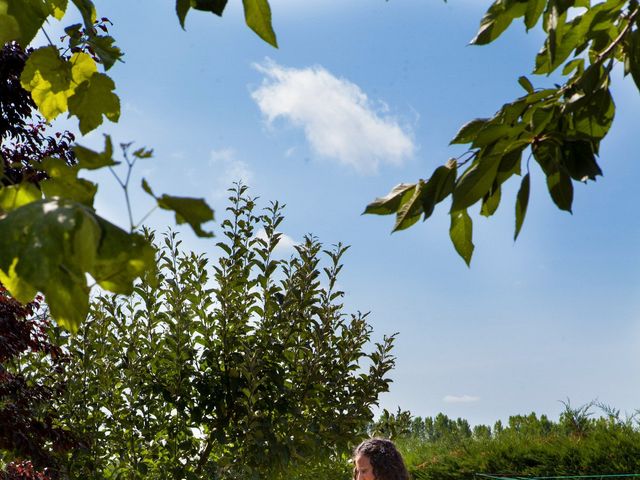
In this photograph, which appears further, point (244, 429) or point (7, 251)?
point (244, 429)

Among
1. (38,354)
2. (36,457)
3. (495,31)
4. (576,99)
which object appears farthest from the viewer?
(38,354)

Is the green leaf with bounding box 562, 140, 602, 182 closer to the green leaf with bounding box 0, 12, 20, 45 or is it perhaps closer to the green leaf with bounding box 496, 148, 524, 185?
the green leaf with bounding box 496, 148, 524, 185

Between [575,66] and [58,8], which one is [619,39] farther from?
[58,8]

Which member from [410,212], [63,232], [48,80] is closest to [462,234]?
[410,212]

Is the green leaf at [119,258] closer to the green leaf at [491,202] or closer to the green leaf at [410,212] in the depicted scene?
the green leaf at [410,212]

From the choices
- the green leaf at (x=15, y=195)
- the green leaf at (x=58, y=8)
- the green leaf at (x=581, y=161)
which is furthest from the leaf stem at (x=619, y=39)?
the green leaf at (x=58, y=8)

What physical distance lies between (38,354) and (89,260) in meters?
6.66

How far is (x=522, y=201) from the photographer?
5.28ft

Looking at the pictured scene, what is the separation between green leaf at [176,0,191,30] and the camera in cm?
156

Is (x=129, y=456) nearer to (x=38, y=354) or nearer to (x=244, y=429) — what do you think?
(x=244, y=429)

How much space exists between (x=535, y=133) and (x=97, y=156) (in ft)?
3.38

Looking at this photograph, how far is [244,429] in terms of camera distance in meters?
5.36

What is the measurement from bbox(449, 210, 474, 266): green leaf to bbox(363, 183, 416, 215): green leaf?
13 centimetres

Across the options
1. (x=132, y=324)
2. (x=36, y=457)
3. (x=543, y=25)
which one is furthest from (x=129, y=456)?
(x=543, y=25)
